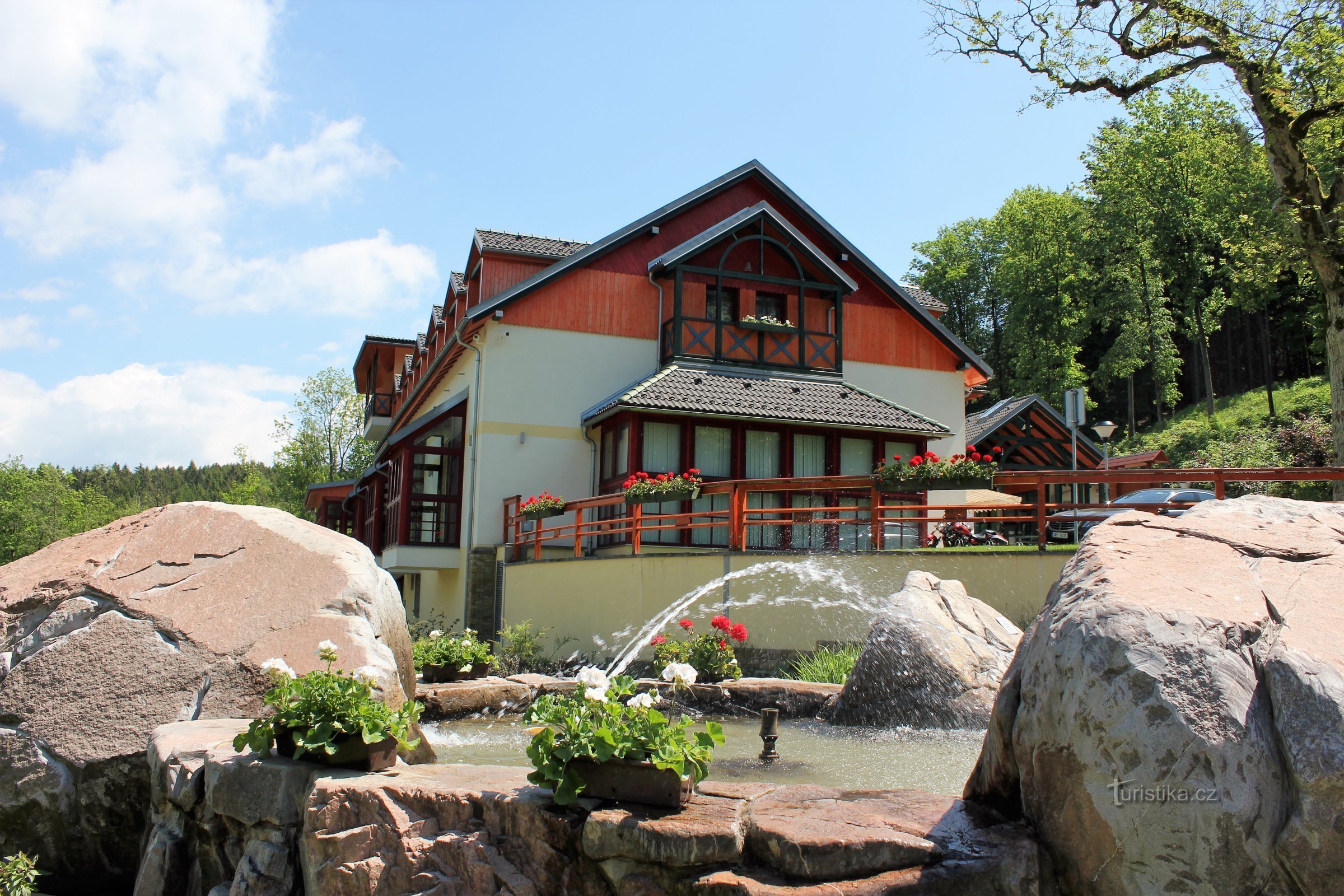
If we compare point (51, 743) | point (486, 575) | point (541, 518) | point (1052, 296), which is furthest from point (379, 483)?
point (1052, 296)

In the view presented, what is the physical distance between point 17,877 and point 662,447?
1441cm

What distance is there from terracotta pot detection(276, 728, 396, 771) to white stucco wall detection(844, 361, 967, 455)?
18.7m

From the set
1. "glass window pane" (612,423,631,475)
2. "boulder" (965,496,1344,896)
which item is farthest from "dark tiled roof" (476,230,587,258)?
"boulder" (965,496,1344,896)

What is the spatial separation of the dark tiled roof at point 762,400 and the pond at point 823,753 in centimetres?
966

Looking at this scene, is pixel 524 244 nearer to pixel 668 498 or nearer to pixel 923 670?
pixel 668 498

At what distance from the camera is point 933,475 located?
43.7 ft

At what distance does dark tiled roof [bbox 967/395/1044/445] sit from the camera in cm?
2914

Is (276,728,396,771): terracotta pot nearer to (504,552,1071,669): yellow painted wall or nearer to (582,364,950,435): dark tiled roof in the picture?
(504,552,1071,669): yellow painted wall

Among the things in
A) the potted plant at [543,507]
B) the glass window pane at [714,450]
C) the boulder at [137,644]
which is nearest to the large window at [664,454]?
the glass window pane at [714,450]

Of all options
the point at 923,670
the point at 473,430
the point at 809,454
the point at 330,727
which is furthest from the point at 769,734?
the point at 473,430

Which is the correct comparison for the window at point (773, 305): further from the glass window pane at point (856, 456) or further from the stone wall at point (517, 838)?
the stone wall at point (517, 838)

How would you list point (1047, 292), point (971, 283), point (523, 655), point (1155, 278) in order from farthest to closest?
point (971, 283) < point (1047, 292) < point (1155, 278) < point (523, 655)

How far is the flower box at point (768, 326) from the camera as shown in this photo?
20656mm

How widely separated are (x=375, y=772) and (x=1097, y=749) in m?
3.02
